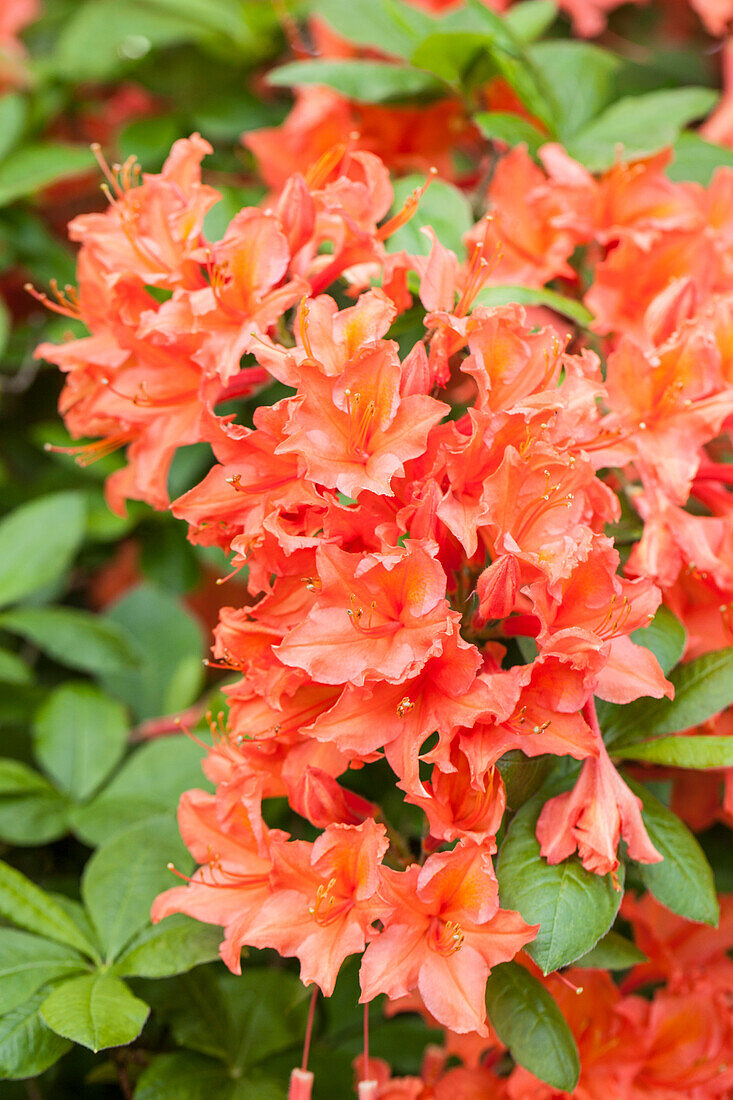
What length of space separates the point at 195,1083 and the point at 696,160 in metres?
1.00

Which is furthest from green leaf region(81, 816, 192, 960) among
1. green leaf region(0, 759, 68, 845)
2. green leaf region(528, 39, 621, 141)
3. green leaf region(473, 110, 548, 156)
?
green leaf region(528, 39, 621, 141)

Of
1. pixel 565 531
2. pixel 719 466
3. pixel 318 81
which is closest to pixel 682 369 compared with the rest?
pixel 719 466

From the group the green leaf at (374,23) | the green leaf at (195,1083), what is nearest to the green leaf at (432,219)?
the green leaf at (374,23)

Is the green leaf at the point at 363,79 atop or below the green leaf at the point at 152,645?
atop

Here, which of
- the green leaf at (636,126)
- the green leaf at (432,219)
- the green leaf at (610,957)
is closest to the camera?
the green leaf at (610,957)

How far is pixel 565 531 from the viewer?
0.69m

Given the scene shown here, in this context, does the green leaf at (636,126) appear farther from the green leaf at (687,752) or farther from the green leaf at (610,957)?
the green leaf at (610,957)

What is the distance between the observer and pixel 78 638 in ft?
3.79

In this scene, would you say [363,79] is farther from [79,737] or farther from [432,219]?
[79,737]

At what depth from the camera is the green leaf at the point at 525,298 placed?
85 centimetres

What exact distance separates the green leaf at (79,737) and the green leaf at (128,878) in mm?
177

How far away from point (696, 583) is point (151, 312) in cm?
47

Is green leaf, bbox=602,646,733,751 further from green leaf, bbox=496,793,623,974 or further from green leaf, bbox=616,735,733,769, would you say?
green leaf, bbox=496,793,623,974

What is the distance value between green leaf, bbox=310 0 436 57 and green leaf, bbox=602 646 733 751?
28.8 inches
